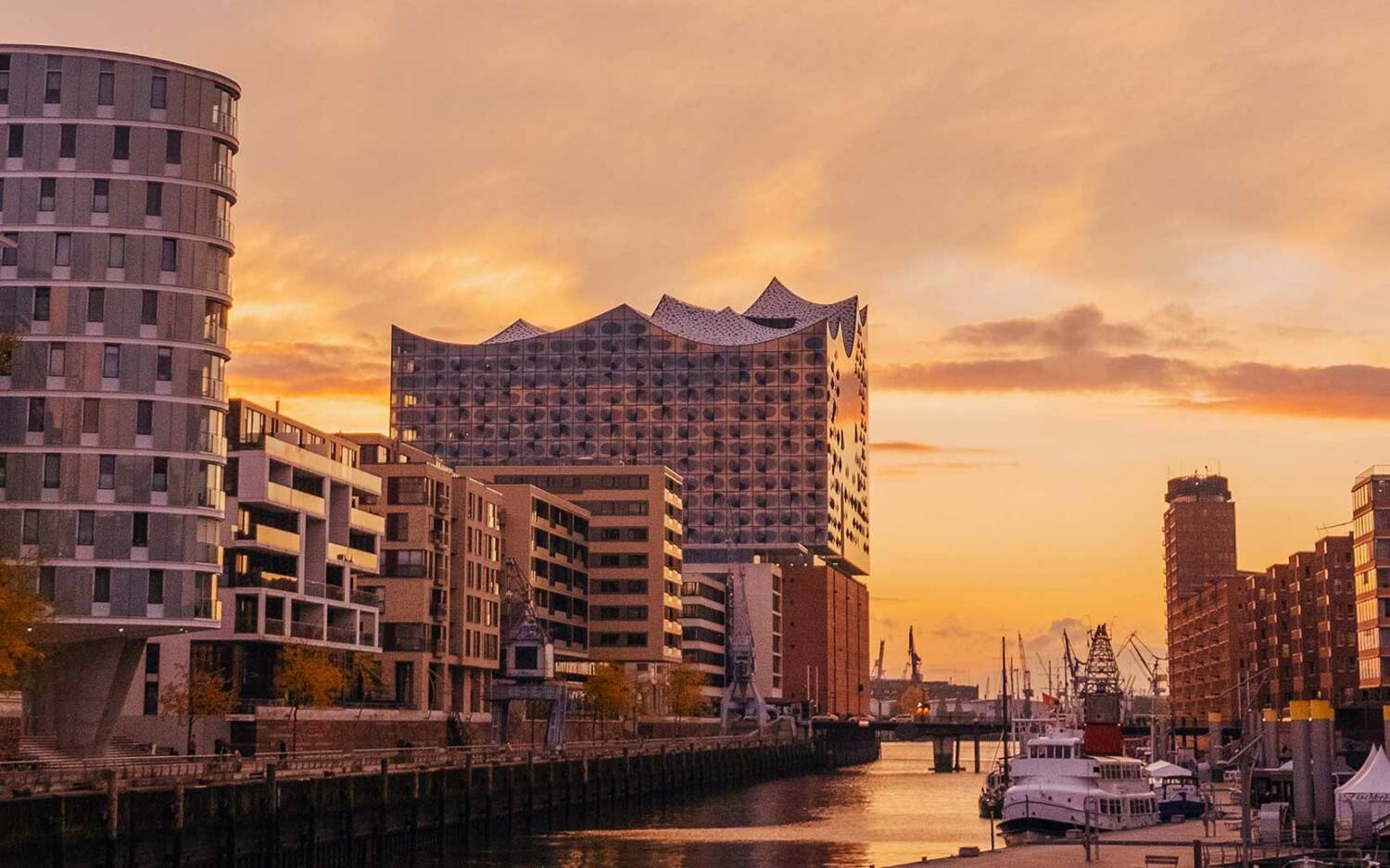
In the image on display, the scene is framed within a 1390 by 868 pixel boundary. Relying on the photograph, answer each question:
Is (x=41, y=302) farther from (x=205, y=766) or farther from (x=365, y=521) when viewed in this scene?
(x=365, y=521)

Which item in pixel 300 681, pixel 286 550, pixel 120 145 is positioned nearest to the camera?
pixel 120 145

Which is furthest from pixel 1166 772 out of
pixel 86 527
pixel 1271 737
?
pixel 86 527

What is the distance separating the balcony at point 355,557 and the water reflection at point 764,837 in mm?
29838

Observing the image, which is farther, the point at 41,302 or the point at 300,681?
the point at 300,681

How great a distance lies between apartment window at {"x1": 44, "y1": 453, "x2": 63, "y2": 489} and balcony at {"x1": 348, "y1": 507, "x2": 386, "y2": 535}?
43170mm

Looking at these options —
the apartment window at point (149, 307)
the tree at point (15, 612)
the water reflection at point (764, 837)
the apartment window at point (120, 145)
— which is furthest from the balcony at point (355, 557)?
the tree at point (15, 612)

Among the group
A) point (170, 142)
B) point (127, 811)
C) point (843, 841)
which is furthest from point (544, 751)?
point (127, 811)

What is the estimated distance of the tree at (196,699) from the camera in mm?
117500

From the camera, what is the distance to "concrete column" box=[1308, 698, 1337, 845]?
259 ft

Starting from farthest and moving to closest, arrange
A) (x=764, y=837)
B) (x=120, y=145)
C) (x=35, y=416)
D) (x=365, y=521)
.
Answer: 1. (x=365, y=521)
2. (x=764, y=837)
3. (x=120, y=145)
4. (x=35, y=416)

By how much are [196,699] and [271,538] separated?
18.9 metres

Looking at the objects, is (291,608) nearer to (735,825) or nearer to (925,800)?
(735,825)

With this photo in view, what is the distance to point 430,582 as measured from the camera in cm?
17100

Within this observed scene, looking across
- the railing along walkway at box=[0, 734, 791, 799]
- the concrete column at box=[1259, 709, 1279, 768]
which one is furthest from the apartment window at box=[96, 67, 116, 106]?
the concrete column at box=[1259, 709, 1279, 768]
